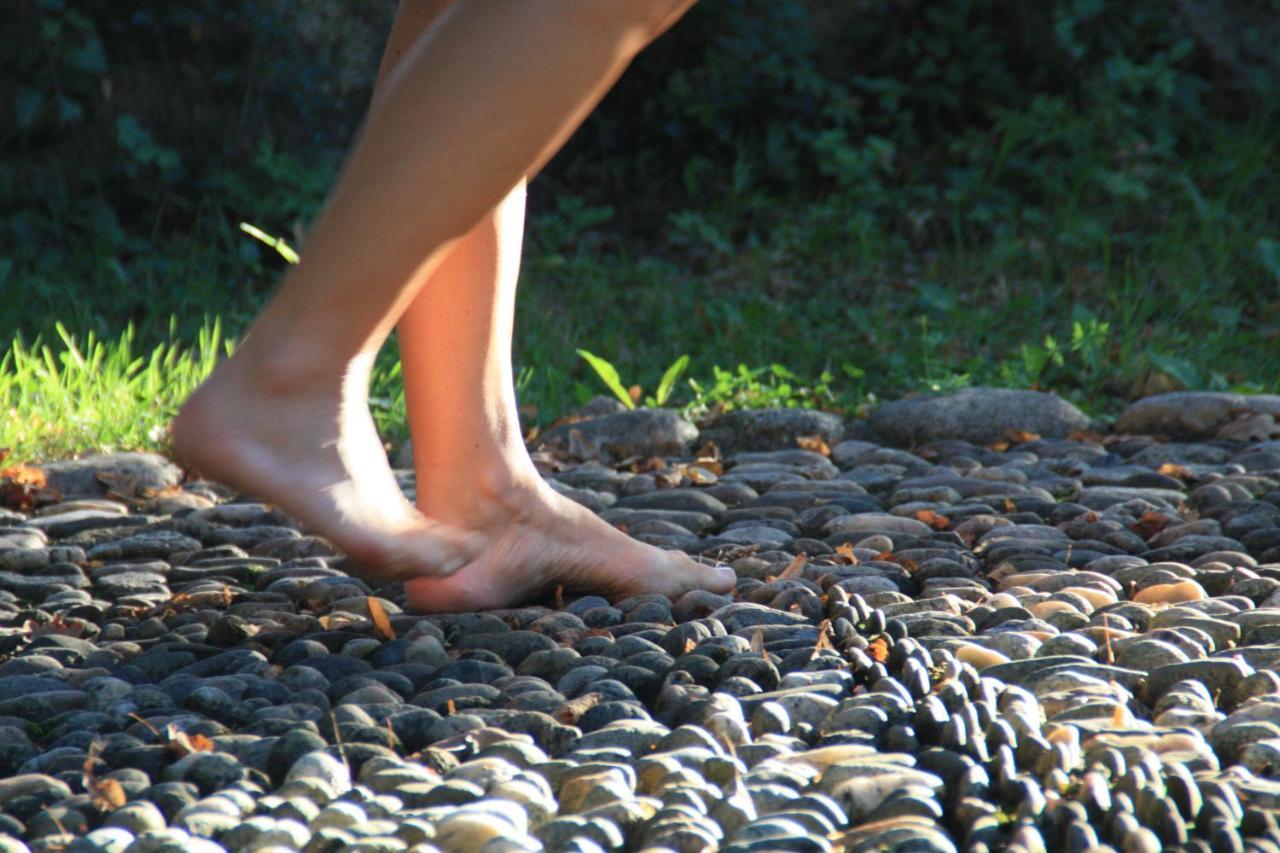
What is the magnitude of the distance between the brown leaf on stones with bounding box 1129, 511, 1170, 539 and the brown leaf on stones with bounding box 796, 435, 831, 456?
991mm

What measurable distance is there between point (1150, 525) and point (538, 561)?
1035 millimetres

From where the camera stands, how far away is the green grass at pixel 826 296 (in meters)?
3.75

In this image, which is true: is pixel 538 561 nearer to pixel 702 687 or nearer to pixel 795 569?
pixel 795 569

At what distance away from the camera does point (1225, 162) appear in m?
5.51

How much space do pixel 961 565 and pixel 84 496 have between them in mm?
1788

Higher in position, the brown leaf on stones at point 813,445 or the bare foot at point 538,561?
the brown leaf on stones at point 813,445

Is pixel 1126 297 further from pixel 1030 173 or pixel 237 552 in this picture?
pixel 237 552

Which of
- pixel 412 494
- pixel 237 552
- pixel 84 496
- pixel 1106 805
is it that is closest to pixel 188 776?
pixel 1106 805

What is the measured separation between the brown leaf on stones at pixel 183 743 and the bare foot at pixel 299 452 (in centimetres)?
33

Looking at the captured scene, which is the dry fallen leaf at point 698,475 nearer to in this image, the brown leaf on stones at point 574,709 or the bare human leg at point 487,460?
the bare human leg at point 487,460

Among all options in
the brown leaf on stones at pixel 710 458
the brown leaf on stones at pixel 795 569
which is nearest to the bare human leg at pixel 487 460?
the brown leaf on stones at pixel 795 569

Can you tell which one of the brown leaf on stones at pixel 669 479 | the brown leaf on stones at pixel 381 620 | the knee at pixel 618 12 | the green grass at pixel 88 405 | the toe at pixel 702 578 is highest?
the knee at pixel 618 12

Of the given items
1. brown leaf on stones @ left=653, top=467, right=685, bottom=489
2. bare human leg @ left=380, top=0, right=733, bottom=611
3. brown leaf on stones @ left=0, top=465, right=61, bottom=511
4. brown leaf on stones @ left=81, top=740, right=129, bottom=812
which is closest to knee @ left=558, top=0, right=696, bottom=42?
bare human leg @ left=380, top=0, right=733, bottom=611

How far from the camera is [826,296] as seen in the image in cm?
510
